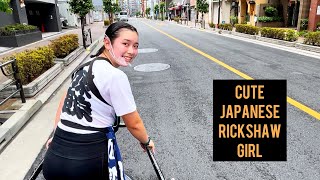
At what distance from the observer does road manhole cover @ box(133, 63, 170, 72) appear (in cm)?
950

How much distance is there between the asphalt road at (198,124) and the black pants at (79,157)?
65.7 inches

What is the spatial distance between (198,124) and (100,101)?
10.9 feet

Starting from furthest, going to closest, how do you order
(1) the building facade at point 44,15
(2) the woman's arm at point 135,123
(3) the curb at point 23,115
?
(1) the building facade at point 44,15
(3) the curb at point 23,115
(2) the woman's arm at point 135,123

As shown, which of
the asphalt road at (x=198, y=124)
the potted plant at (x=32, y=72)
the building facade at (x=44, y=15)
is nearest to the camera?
the asphalt road at (x=198, y=124)

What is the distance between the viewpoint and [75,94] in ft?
5.55

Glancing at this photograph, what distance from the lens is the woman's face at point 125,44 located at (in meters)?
1.76

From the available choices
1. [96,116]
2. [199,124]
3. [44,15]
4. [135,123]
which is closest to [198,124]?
[199,124]

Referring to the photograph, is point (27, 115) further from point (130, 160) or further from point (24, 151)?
point (130, 160)

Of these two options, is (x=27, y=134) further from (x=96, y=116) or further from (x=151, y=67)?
(x=151, y=67)

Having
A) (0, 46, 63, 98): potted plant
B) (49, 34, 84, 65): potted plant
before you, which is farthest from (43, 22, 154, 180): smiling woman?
(49, 34, 84, 65): potted plant

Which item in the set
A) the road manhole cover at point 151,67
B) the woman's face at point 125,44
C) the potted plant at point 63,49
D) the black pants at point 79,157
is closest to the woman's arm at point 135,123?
the black pants at point 79,157

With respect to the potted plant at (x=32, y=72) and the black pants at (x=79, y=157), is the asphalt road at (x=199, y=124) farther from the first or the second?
the potted plant at (x=32, y=72)

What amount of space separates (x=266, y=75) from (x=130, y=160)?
5.84m

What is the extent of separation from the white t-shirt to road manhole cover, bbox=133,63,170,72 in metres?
7.71
